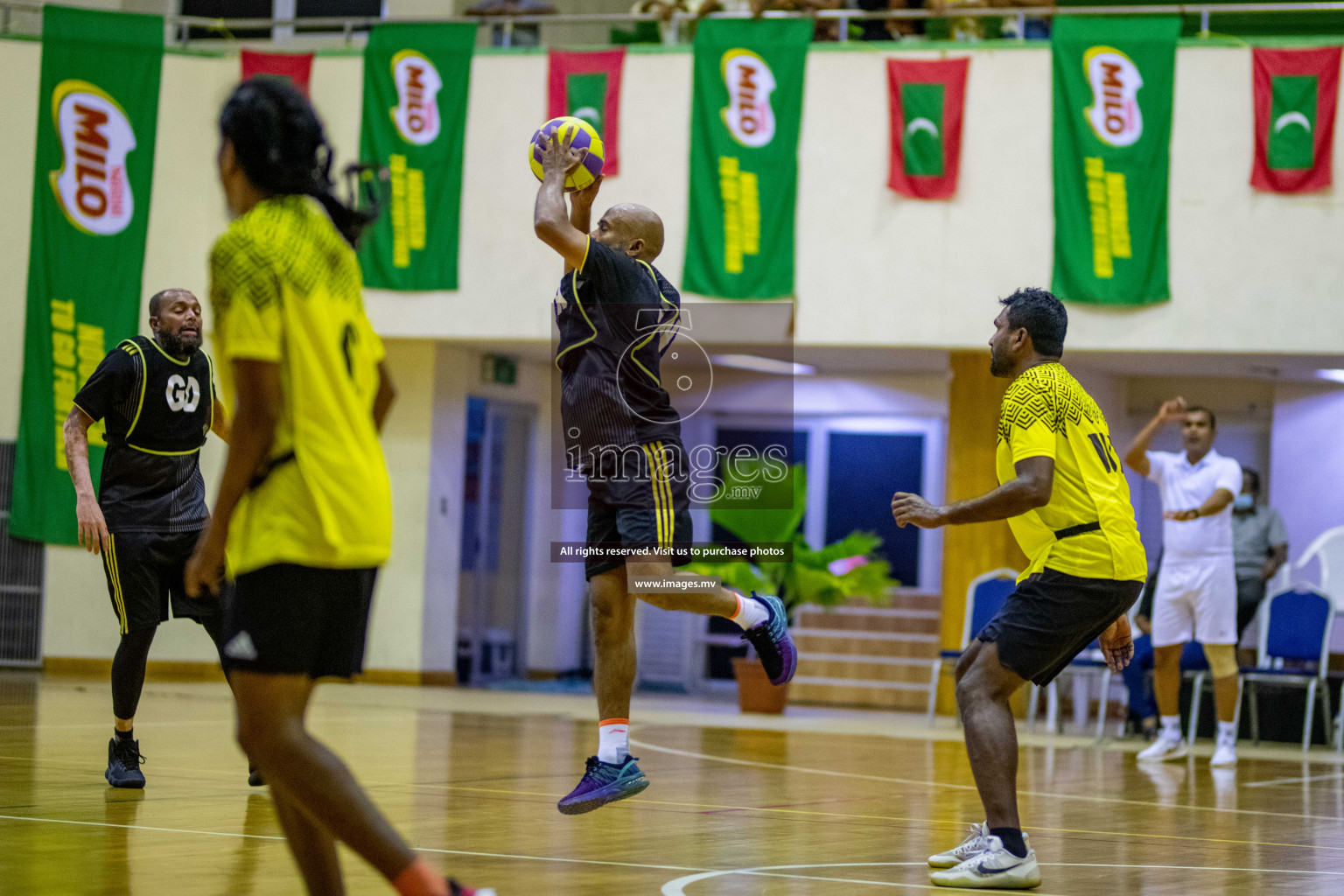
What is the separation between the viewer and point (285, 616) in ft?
9.23

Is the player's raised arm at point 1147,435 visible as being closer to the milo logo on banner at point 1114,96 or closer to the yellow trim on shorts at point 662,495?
the yellow trim on shorts at point 662,495

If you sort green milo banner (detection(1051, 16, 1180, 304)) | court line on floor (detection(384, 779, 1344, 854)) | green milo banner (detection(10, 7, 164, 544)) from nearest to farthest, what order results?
1. court line on floor (detection(384, 779, 1344, 854))
2. green milo banner (detection(1051, 16, 1180, 304))
3. green milo banner (detection(10, 7, 164, 544))

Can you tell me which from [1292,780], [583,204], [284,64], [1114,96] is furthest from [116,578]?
[1114,96]

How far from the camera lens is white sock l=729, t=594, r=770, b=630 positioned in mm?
5180

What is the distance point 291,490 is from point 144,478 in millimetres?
3340

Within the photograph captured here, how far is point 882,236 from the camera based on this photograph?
12.7m

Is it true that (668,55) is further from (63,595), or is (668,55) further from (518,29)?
(63,595)

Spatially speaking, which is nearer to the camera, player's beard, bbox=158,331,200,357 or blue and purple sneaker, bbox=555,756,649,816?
blue and purple sneaker, bbox=555,756,649,816

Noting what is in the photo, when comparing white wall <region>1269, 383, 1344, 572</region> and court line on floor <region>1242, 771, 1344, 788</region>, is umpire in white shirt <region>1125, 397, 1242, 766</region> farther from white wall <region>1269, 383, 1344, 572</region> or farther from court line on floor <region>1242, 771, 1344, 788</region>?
white wall <region>1269, 383, 1344, 572</region>

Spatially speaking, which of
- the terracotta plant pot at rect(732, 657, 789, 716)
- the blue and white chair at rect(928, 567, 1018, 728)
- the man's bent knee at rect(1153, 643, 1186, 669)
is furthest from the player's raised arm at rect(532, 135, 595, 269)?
the terracotta plant pot at rect(732, 657, 789, 716)

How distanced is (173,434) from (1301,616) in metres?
8.78

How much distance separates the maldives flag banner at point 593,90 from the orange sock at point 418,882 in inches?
426

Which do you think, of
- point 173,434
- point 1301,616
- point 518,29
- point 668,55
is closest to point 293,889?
point 173,434

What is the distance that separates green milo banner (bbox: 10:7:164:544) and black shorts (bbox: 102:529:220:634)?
300 inches
